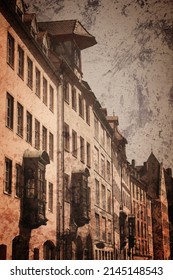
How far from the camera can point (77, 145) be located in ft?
18.2

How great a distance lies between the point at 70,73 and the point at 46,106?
1.65 feet

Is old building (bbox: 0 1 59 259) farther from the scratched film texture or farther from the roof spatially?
the scratched film texture

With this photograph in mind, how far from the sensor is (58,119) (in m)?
5.58

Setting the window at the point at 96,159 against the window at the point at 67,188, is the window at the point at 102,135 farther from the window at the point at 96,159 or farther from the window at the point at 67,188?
the window at the point at 67,188

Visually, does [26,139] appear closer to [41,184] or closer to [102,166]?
[41,184]

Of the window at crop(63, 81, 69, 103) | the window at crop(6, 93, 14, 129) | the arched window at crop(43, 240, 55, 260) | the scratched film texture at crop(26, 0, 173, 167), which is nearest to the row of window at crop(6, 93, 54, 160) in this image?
the window at crop(6, 93, 14, 129)

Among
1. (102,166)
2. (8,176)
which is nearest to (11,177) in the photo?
(8,176)

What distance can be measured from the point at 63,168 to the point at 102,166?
1.60 ft

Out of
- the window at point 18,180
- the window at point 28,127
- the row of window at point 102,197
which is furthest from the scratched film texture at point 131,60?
the window at point 18,180

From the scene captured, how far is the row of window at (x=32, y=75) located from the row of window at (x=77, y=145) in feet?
1.09

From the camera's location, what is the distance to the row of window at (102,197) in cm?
562

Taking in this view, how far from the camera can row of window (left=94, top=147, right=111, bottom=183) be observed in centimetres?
568

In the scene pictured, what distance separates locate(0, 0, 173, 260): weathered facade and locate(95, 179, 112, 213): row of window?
0.01m

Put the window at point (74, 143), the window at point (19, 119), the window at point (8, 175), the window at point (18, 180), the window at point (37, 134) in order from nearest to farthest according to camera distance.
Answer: the window at point (8, 175), the window at point (18, 180), the window at point (19, 119), the window at point (37, 134), the window at point (74, 143)
